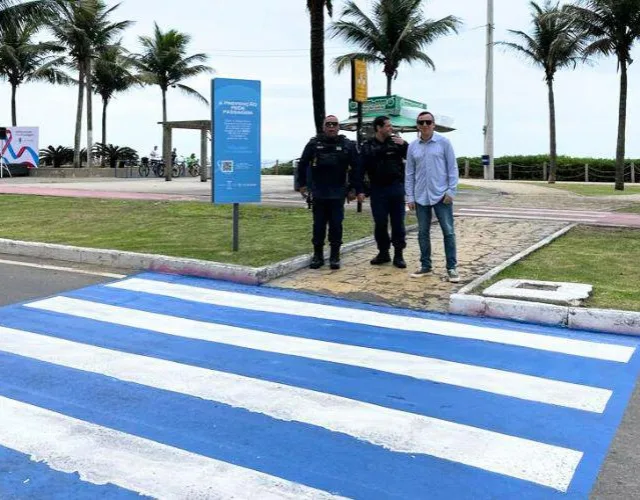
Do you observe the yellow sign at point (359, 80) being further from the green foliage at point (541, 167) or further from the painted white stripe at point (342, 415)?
the green foliage at point (541, 167)

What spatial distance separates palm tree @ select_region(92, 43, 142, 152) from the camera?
3944cm

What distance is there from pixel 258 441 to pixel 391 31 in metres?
34.4

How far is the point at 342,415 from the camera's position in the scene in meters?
4.04

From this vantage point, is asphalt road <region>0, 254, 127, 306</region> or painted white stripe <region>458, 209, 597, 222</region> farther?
painted white stripe <region>458, 209, 597, 222</region>

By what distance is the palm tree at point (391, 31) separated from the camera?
3516 centimetres

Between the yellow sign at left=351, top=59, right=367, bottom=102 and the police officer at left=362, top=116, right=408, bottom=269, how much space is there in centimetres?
536

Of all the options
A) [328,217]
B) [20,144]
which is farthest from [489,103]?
[328,217]

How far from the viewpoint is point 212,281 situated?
7949 millimetres

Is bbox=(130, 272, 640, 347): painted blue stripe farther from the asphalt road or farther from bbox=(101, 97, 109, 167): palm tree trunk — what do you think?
bbox=(101, 97, 109, 167): palm tree trunk

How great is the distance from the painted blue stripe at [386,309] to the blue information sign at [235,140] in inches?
47.5

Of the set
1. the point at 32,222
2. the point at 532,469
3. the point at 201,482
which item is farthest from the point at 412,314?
the point at 32,222

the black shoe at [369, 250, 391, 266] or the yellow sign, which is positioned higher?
the yellow sign

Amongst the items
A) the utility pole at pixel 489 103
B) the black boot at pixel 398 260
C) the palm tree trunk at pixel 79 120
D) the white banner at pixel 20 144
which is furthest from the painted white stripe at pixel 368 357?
the palm tree trunk at pixel 79 120

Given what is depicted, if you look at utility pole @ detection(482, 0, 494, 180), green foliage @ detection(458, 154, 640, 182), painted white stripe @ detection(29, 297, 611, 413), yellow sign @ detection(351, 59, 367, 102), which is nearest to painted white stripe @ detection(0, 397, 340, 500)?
painted white stripe @ detection(29, 297, 611, 413)
